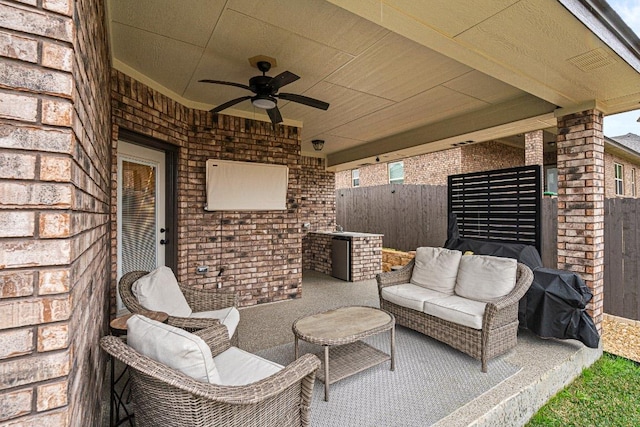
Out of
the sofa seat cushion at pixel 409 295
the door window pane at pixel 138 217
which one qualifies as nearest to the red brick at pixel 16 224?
the door window pane at pixel 138 217

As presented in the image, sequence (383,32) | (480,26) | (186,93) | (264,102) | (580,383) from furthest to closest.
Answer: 1. (186,93)
2. (264,102)
3. (580,383)
4. (383,32)
5. (480,26)

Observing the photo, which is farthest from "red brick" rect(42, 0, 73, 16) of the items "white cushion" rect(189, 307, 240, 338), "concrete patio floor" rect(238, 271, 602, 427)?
"concrete patio floor" rect(238, 271, 602, 427)

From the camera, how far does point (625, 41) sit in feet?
7.98

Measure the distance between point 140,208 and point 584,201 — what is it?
202 inches

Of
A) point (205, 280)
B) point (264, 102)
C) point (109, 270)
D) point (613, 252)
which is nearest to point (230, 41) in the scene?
point (264, 102)

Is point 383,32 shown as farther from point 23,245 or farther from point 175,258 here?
point 175,258

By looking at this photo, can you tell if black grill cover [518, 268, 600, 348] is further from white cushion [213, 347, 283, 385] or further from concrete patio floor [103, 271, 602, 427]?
white cushion [213, 347, 283, 385]

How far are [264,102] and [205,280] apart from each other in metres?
2.64

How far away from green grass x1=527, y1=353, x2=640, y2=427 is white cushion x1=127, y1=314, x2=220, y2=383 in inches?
96.4

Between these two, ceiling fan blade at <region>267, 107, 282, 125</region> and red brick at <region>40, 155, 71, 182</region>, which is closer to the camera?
red brick at <region>40, 155, 71, 182</region>

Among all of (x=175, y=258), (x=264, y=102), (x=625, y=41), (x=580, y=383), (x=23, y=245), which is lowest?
(x=580, y=383)

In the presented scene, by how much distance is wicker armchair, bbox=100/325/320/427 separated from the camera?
1.36m

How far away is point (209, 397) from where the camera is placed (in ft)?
4.38

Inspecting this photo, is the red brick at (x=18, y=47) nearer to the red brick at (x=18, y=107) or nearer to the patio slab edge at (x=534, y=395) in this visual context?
the red brick at (x=18, y=107)
